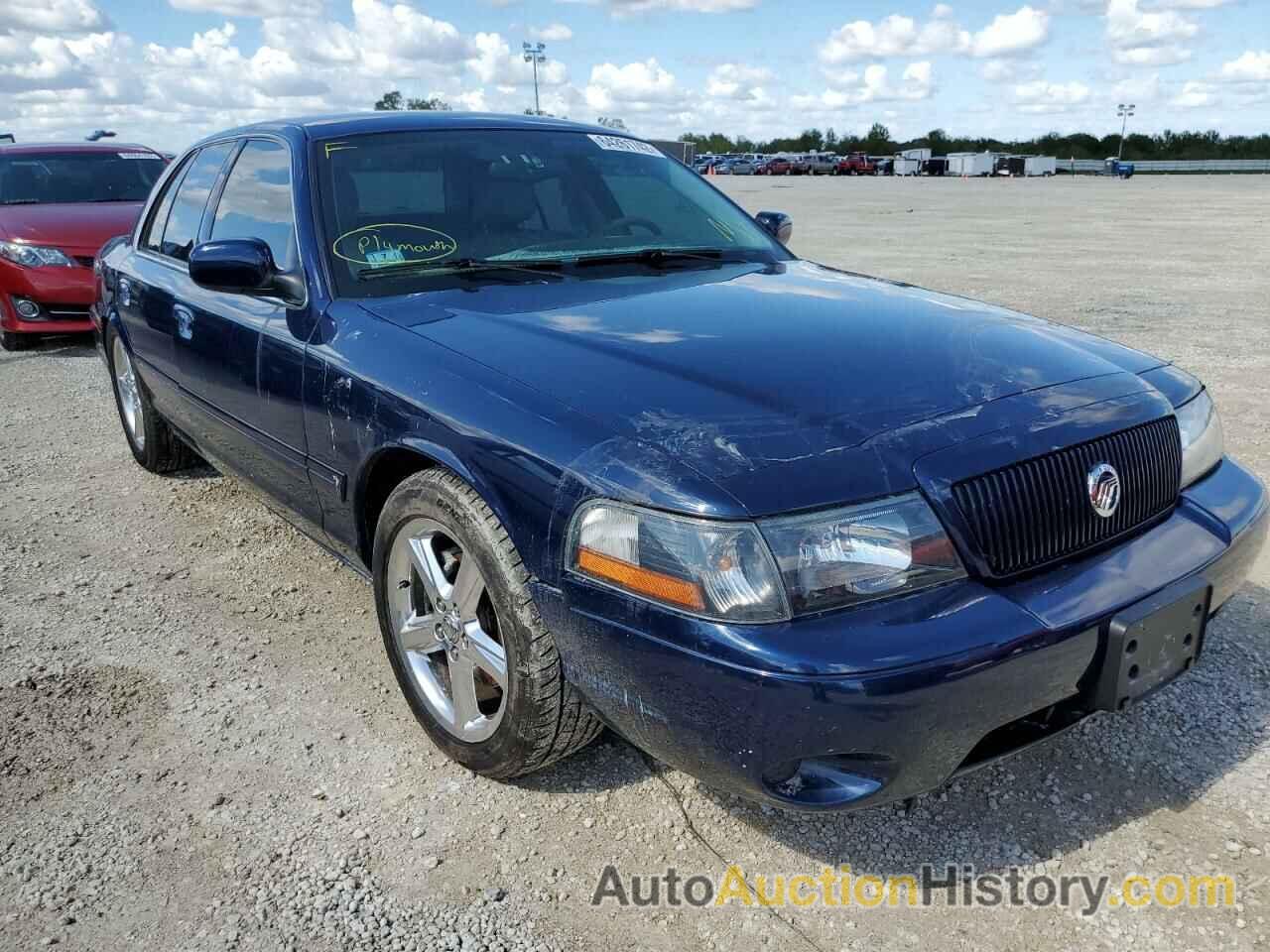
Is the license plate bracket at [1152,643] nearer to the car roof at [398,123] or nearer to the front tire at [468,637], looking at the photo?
the front tire at [468,637]

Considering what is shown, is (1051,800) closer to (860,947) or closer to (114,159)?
(860,947)

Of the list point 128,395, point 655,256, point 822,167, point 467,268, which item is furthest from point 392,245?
point 822,167

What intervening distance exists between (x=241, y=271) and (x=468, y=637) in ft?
4.33

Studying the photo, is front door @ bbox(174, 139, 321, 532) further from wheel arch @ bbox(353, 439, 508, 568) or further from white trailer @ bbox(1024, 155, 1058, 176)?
white trailer @ bbox(1024, 155, 1058, 176)

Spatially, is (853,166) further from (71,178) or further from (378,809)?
(378,809)

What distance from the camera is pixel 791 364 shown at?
7.56 feet

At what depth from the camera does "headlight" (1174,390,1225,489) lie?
2.50 meters

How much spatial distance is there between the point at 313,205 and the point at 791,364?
1610 millimetres

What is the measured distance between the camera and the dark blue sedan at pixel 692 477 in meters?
1.85

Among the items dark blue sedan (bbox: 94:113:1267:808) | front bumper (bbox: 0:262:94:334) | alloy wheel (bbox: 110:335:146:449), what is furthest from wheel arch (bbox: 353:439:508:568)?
front bumper (bbox: 0:262:94:334)

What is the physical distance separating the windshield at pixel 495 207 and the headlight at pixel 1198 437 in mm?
1454

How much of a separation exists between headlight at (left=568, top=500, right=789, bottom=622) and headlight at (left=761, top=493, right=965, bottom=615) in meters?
0.04

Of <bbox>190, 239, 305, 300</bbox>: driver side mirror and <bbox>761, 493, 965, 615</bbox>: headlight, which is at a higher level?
<bbox>190, 239, 305, 300</bbox>: driver side mirror

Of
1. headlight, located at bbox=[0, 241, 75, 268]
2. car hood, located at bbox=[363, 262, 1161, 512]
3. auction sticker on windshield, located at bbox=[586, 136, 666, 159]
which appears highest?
auction sticker on windshield, located at bbox=[586, 136, 666, 159]
